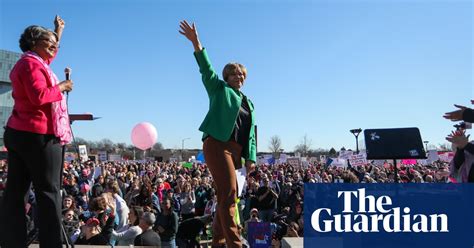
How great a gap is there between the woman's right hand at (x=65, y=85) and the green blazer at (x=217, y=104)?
969 mm

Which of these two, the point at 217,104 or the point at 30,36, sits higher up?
the point at 30,36

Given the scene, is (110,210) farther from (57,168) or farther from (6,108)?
(6,108)

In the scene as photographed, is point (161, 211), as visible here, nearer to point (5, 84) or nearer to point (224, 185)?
point (224, 185)

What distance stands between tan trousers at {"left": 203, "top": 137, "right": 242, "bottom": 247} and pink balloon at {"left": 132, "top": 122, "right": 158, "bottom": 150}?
1178 cm

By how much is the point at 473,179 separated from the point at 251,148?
269cm

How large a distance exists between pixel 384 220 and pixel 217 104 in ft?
7.22

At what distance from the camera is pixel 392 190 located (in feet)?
15.1

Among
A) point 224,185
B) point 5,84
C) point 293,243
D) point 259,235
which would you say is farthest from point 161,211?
point 5,84

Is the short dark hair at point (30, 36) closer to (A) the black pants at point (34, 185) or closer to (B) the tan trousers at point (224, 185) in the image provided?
(A) the black pants at point (34, 185)

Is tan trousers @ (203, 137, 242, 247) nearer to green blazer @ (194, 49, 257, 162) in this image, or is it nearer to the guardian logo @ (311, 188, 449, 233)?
green blazer @ (194, 49, 257, 162)

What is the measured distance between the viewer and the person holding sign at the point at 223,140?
2984mm

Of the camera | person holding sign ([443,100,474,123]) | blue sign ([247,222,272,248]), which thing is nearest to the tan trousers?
person holding sign ([443,100,474,123])

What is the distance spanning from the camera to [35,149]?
2.27 meters

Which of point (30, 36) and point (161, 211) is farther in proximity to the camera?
point (161, 211)
